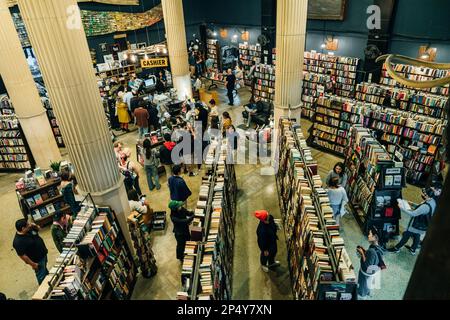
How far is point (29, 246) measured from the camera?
520 centimetres

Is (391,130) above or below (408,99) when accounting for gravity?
below

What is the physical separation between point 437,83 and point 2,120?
1148 centimetres

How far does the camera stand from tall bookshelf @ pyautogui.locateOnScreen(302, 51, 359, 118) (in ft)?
43.3

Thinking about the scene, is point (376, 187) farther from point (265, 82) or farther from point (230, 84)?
point (230, 84)

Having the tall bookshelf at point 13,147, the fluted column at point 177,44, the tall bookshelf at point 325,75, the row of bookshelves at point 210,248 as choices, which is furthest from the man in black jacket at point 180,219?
the tall bookshelf at point 325,75

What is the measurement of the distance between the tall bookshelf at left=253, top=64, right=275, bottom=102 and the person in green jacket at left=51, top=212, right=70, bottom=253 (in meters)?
10.8

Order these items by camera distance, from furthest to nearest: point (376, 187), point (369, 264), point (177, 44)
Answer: point (177, 44) → point (376, 187) → point (369, 264)

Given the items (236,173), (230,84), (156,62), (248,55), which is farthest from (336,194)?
(248,55)

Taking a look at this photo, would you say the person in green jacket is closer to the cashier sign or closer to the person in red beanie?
the person in red beanie

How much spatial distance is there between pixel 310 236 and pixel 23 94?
8734 mm

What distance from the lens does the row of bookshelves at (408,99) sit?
9.58 meters

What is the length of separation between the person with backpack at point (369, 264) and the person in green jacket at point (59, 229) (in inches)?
213

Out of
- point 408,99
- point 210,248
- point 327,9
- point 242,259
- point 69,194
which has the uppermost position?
point 327,9

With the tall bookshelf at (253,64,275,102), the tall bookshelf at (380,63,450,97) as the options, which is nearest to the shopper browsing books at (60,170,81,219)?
the tall bookshelf at (253,64,275,102)
